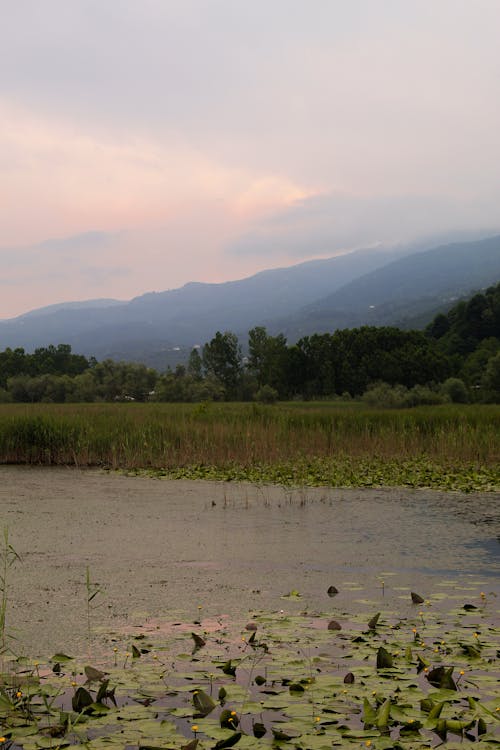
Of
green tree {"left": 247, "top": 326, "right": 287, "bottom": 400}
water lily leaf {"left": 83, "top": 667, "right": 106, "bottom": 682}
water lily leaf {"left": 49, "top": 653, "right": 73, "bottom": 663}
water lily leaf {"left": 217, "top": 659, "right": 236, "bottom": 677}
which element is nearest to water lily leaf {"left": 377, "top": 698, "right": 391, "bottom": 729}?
water lily leaf {"left": 217, "top": 659, "right": 236, "bottom": 677}

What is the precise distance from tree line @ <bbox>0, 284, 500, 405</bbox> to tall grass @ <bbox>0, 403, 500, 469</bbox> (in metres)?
17.2

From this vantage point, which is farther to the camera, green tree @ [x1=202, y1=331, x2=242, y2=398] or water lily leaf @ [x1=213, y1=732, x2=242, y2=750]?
green tree @ [x1=202, y1=331, x2=242, y2=398]

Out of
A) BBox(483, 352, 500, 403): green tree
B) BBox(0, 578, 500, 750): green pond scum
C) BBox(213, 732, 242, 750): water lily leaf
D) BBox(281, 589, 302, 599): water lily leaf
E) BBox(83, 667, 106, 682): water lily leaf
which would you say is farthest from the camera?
BBox(483, 352, 500, 403): green tree

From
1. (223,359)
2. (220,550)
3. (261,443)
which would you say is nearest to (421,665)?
(220,550)

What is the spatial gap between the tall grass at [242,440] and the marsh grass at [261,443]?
0.08 feet

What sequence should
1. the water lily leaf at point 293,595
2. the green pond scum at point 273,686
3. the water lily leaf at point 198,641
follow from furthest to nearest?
1. the water lily leaf at point 293,595
2. the water lily leaf at point 198,641
3. the green pond scum at point 273,686

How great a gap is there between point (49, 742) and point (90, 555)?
15.7ft

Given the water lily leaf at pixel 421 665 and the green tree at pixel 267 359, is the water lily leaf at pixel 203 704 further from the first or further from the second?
the green tree at pixel 267 359

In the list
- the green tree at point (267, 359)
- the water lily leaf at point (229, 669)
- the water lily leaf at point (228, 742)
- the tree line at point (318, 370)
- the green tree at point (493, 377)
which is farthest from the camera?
the green tree at point (267, 359)

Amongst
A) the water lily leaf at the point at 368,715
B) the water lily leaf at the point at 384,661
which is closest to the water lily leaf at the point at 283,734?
the water lily leaf at the point at 368,715

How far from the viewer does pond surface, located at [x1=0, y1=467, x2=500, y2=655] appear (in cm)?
647

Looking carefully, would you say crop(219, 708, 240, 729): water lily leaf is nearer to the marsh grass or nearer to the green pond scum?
the green pond scum

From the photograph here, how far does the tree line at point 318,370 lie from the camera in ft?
157

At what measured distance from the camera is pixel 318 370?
219 ft
